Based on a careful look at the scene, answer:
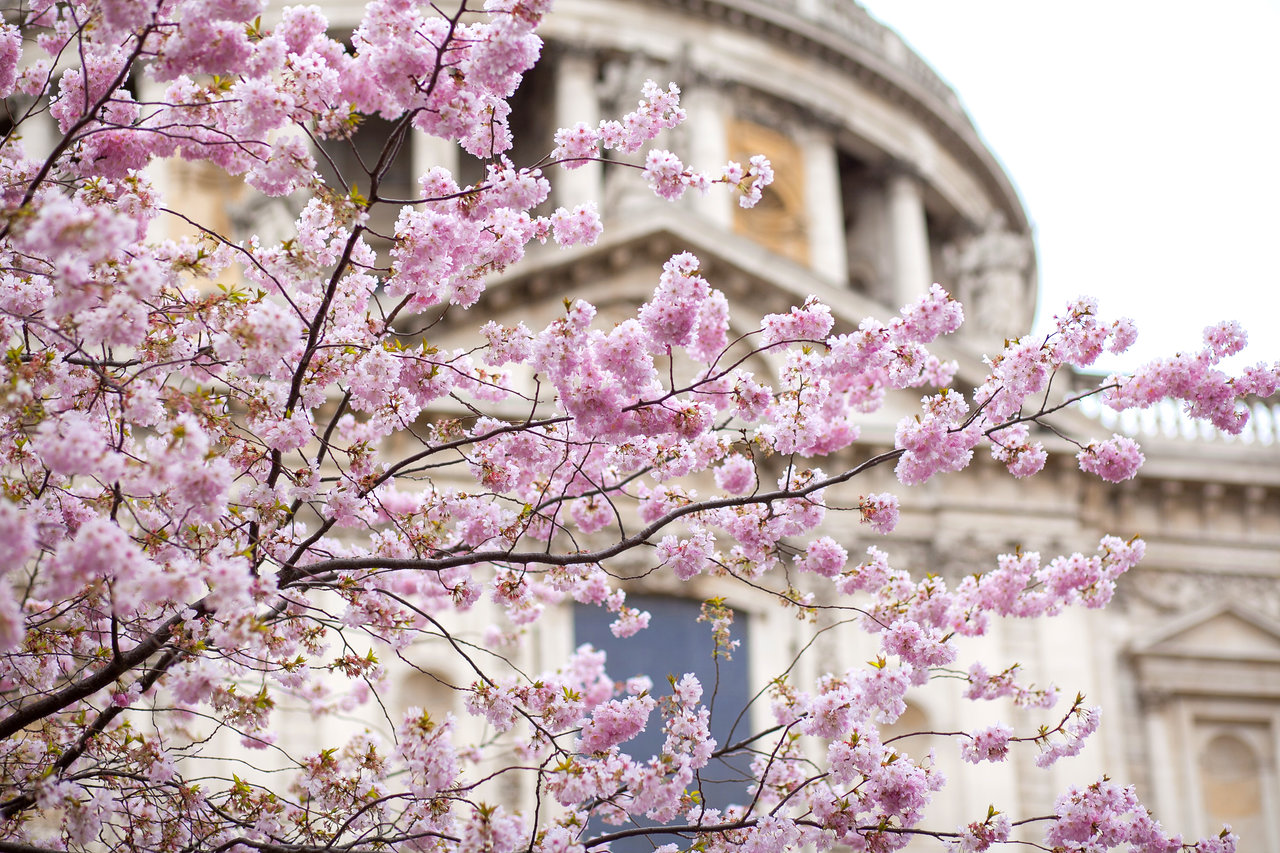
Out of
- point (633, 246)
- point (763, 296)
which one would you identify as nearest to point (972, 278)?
point (763, 296)

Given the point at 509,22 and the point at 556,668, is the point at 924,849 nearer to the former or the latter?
the point at 556,668

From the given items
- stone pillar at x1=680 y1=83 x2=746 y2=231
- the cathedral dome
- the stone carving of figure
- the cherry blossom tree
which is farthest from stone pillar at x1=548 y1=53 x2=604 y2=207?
the cherry blossom tree

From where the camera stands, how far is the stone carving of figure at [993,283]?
2191 centimetres

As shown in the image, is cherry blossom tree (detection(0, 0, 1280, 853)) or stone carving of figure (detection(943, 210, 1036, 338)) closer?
cherry blossom tree (detection(0, 0, 1280, 853))

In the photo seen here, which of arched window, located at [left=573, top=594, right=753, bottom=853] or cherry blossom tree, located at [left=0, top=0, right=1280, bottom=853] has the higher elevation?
arched window, located at [left=573, top=594, right=753, bottom=853]

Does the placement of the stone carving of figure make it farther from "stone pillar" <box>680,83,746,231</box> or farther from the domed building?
"stone pillar" <box>680,83,746,231</box>

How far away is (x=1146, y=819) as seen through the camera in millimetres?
7828

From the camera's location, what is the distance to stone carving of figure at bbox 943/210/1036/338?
21906mm

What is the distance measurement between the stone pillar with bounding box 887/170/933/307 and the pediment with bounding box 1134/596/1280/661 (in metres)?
11.1

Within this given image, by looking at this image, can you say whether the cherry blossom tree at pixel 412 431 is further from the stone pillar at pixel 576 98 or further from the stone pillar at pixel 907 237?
the stone pillar at pixel 907 237

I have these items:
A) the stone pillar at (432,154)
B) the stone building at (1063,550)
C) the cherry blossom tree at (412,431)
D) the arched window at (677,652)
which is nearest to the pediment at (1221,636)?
the stone building at (1063,550)

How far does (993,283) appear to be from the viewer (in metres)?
22.1

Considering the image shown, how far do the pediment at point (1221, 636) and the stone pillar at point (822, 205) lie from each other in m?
10.3

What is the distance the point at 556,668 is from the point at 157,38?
1138 centimetres
